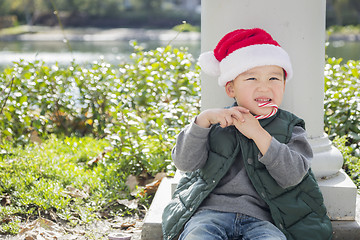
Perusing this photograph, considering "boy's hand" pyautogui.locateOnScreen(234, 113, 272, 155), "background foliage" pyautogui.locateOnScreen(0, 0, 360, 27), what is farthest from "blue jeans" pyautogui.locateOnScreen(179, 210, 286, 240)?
"background foliage" pyautogui.locateOnScreen(0, 0, 360, 27)

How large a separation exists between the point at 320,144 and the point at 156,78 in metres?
1.83

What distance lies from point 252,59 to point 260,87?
116 mm

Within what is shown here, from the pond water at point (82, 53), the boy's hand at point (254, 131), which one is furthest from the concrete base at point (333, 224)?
the pond water at point (82, 53)

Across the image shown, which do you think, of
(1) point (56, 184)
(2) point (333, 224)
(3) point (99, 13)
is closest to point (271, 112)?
(2) point (333, 224)

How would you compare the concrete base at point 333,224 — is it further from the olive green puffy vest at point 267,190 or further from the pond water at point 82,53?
the pond water at point 82,53

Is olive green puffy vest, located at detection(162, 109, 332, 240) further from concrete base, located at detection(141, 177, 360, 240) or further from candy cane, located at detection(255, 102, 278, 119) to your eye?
concrete base, located at detection(141, 177, 360, 240)

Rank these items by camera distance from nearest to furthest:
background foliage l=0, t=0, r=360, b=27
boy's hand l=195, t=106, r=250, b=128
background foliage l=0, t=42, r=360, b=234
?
1. boy's hand l=195, t=106, r=250, b=128
2. background foliage l=0, t=42, r=360, b=234
3. background foliage l=0, t=0, r=360, b=27

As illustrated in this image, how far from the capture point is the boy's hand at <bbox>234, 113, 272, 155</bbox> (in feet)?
5.84

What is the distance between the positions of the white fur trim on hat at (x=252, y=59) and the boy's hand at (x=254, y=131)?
188 millimetres

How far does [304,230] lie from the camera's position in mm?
1824

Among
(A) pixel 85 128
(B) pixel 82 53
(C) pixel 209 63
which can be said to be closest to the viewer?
(C) pixel 209 63

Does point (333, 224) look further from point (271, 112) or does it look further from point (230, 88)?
point (230, 88)

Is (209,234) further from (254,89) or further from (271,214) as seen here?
(254,89)

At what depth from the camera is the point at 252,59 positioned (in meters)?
1.83
